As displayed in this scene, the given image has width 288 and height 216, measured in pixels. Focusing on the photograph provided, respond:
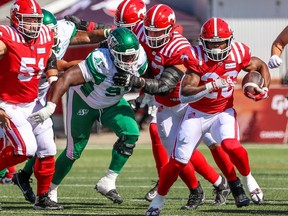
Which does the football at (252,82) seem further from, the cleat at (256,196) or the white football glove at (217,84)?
the cleat at (256,196)

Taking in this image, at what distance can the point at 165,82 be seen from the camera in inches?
305

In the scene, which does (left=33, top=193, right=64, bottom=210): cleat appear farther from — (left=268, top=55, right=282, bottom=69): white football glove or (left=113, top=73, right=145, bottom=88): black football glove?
(left=268, top=55, right=282, bottom=69): white football glove

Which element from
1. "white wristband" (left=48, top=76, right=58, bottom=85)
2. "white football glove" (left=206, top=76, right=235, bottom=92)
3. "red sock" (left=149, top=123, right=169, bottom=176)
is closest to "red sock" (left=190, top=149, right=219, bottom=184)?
"red sock" (left=149, top=123, right=169, bottom=176)

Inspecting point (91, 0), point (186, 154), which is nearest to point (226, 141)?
point (186, 154)

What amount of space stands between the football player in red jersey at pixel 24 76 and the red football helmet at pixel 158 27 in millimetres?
829

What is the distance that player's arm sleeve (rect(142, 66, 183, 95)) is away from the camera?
25.1ft

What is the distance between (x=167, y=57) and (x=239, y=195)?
136 centimetres

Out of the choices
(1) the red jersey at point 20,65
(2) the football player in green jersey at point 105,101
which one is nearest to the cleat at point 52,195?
(2) the football player in green jersey at point 105,101

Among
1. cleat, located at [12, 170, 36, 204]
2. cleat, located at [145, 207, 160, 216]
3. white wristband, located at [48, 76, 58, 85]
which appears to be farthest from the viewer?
cleat, located at [12, 170, 36, 204]

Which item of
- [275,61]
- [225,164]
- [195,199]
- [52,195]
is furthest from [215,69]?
[52,195]

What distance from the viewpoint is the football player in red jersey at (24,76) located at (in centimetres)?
765

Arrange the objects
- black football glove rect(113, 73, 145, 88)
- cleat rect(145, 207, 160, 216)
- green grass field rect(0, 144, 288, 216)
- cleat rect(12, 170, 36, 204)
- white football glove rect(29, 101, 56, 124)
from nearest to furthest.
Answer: cleat rect(145, 207, 160, 216) → white football glove rect(29, 101, 56, 124) → black football glove rect(113, 73, 145, 88) → green grass field rect(0, 144, 288, 216) → cleat rect(12, 170, 36, 204)

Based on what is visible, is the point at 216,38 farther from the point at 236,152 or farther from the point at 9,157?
the point at 9,157

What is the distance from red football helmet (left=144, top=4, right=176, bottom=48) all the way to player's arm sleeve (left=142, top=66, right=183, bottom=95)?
0.93 feet
